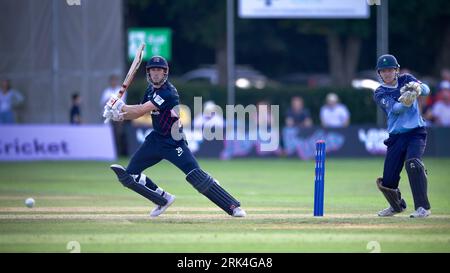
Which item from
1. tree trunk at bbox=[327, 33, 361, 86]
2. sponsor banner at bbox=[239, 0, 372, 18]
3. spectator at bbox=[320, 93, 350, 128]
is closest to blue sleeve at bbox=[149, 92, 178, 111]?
sponsor banner at bbox=[239, 0, 372, 18]

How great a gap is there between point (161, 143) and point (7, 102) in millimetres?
16518

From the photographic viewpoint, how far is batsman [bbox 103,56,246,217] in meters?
13.0

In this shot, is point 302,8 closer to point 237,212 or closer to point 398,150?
point 398,150

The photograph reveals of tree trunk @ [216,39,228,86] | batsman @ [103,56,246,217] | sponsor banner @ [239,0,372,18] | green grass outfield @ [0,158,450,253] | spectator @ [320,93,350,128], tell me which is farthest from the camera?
tree trunk @ [216,39,228,86]

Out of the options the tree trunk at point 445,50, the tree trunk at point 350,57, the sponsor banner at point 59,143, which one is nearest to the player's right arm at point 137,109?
the sponsor banner at point 59,143

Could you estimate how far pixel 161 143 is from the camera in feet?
43.2

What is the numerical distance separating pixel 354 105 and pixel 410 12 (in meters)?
6.27

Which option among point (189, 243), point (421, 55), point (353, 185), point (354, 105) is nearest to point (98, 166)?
point (353, 185)

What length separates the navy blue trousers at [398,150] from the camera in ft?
43.7

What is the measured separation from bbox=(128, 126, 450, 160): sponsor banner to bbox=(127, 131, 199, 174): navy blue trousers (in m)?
15.7

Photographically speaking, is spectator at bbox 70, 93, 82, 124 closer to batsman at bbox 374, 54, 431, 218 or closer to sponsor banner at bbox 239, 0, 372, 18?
sponsor banner at bbox 239, 0, 372, 18
